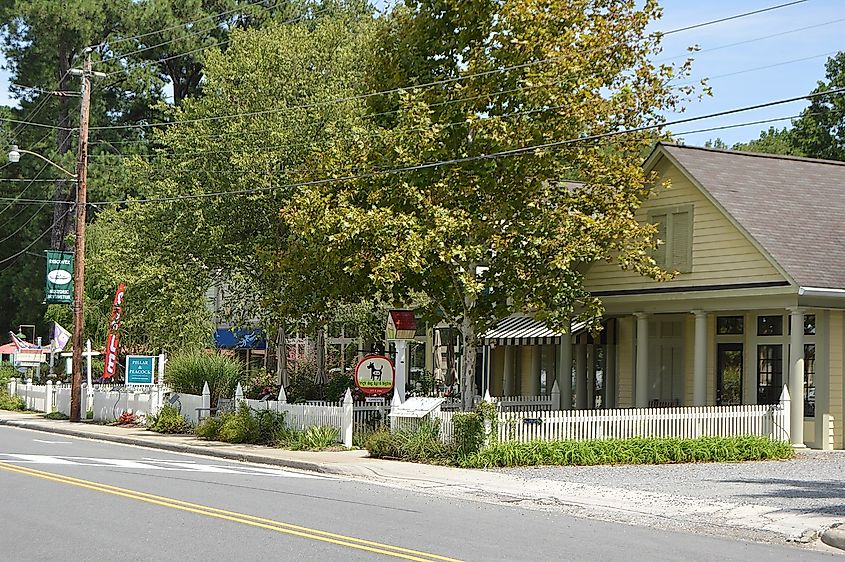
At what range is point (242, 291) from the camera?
1538 inches

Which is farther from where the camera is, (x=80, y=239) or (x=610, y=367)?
(x=80, y=239)

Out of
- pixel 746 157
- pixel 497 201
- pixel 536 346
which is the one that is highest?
pixel 746 157

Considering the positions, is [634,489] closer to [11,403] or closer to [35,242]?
[11,403]

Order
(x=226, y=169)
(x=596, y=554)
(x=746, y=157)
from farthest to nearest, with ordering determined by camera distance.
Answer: (x=226, y=169), (x=746, y=157), (x=596, y=554)

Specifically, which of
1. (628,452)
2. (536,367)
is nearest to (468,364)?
(628,452)

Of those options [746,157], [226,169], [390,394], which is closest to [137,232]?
[226,169]

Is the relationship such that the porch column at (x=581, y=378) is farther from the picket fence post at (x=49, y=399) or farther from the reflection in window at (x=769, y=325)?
the picket fence post at (x=49, y=399)

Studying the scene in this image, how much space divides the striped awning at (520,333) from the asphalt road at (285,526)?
12516mm

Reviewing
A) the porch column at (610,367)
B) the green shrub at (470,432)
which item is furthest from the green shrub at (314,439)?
the porch column at (610,367)

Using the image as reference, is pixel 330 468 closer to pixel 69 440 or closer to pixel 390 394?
pixel 390 394

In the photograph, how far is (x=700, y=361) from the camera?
90.1 ft

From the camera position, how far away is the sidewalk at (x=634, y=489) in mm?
15441

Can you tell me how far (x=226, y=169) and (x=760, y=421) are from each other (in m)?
16.5

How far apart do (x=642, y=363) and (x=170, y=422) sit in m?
12.7
